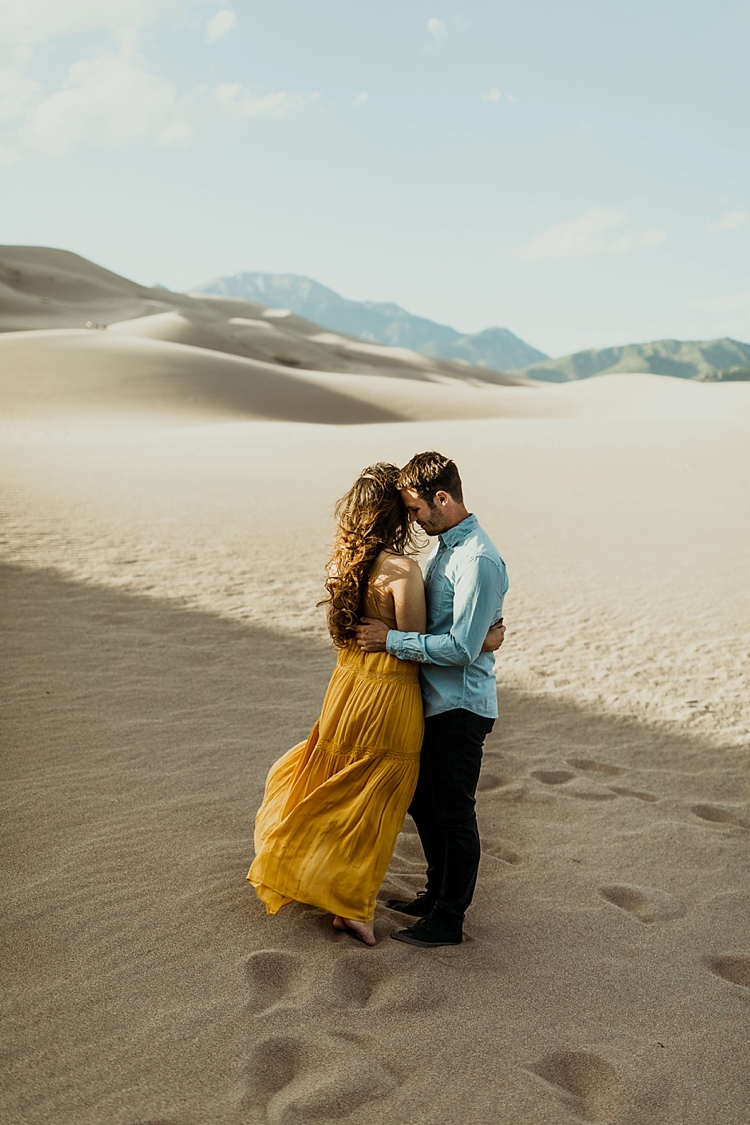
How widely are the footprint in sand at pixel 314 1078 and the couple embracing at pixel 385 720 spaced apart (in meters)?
0.57

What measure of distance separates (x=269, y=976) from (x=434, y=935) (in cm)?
68

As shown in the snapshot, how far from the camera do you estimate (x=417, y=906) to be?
148 inches

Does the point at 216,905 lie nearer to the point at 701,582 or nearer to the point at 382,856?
the point at 382,856

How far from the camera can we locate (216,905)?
3682 millimetres

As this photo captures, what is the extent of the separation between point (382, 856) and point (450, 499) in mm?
1400

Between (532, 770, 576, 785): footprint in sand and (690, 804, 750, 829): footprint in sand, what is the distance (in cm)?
77

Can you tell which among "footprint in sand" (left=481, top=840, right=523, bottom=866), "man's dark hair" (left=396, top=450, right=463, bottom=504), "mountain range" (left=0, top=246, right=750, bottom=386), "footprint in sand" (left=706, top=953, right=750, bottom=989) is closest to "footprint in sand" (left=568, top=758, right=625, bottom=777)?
"footprint in sand" (left=481, top=840, right=523, bottom=866)

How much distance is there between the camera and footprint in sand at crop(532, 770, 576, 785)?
5484 millimetres

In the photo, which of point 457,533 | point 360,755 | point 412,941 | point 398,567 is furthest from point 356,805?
point 457,533

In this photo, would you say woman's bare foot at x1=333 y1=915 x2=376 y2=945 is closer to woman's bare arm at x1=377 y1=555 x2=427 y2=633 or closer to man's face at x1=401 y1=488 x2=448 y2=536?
woman's bare arm at x1=377 y1=555 x2=427 y2=633

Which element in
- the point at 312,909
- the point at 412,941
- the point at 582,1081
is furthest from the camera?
the point at 312,909

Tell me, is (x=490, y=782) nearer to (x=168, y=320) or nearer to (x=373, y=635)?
(x=373, y=635)

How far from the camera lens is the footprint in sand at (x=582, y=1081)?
269cm

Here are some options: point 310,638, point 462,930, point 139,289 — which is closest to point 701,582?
point 310,638
